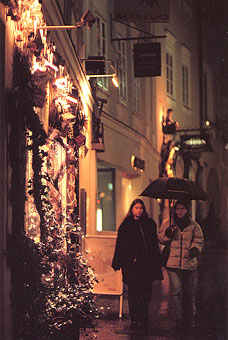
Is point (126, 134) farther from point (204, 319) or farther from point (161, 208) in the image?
point (204, 319)

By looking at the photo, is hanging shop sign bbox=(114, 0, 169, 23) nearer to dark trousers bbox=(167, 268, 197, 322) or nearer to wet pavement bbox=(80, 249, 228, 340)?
wet pavement bbox=(80, 249, 228, 340)

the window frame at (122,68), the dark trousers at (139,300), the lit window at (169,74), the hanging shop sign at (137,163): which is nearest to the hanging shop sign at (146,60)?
the window frame at (122,68)

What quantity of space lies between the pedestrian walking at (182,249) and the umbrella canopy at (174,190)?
314 millimetres

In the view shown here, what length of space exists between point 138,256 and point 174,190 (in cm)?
161

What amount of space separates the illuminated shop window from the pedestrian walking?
9.22 metres

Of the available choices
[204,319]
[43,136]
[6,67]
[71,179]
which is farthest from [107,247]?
[6,67]

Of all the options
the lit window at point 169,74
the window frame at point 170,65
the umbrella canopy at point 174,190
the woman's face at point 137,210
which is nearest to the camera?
the woman's face at point 137,210

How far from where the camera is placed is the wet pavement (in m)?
9.45

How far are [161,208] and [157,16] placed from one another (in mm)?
13808

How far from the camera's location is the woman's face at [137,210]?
1098 cm

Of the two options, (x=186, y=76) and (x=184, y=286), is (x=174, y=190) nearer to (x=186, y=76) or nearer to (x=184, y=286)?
(x=184, y=286)

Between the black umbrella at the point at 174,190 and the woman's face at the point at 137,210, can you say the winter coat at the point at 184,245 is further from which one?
the woman's face at the point at 137,210

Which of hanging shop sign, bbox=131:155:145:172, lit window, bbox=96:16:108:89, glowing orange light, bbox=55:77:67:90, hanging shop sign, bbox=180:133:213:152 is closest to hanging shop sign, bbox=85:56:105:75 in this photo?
lit window, bbox=96:16:108:89

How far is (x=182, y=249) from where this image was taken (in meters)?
11.5
